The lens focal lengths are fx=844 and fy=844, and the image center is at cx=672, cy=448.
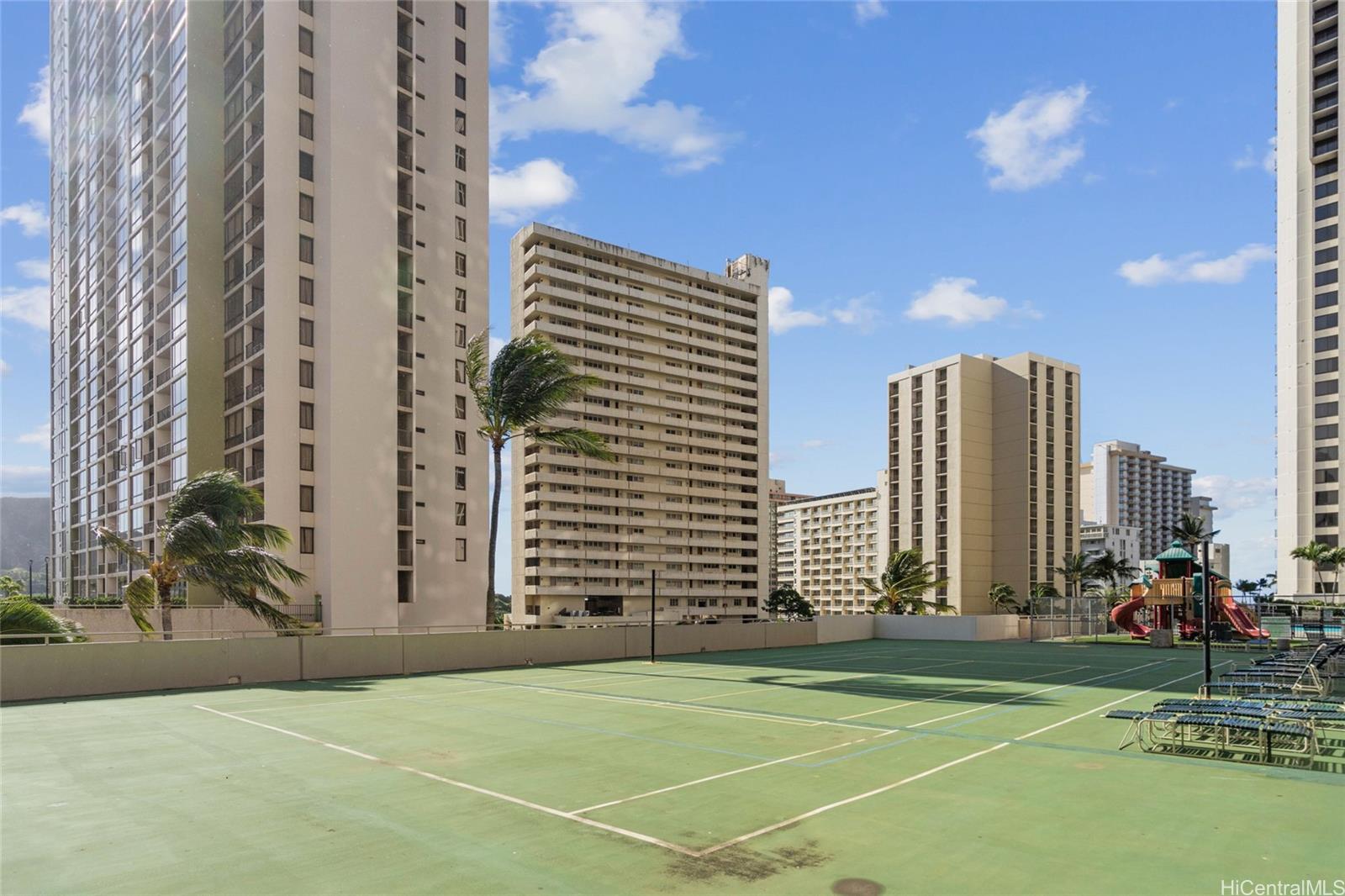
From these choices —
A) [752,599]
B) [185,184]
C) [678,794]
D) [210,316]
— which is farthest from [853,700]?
[752,599]

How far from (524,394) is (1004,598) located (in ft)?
267

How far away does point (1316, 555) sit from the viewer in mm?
76188

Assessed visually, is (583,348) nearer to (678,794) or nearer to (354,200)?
(354,200)

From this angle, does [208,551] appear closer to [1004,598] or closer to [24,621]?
[24,621]

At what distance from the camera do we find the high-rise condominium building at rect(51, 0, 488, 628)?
42219mm

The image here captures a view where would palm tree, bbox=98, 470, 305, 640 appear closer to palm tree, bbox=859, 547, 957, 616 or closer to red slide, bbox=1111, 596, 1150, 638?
palm tree, bbox=859, 547, 957, 616

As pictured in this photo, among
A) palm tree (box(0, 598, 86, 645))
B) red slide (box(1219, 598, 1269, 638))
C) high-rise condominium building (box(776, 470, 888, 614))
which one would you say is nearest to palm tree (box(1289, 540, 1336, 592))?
red slide (box(1219, 598, 1269, 638))

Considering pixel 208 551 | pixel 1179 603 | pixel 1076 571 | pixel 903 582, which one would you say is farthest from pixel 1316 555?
pixel 208 551

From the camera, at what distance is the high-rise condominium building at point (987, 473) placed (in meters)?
112

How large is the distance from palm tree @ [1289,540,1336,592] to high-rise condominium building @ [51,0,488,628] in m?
73.9

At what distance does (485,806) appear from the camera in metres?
11.2

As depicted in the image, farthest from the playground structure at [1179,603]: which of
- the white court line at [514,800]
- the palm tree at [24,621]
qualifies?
the palm tree at [24,621]

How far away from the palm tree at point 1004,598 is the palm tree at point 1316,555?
28379 mm

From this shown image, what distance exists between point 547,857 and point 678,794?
3.13 m
